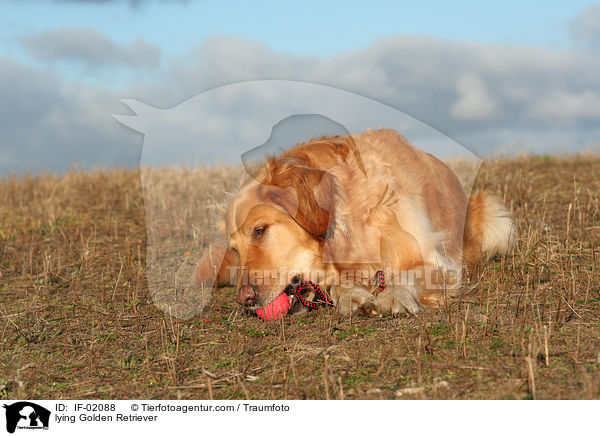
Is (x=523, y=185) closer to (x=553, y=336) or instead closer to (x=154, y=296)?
(x=553, y=336)

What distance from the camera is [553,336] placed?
2949mm

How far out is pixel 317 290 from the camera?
3857 millimetres

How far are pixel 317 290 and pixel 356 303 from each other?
0.33 m

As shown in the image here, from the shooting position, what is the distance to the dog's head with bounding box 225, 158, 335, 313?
12.0ft

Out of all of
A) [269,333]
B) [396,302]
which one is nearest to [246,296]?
[269,333]

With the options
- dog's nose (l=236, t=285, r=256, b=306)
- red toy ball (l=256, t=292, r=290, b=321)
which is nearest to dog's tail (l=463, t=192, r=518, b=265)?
red toy ball (l=256, t=292, r=290, b=321)

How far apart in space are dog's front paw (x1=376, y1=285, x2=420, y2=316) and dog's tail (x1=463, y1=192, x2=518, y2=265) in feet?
3.88

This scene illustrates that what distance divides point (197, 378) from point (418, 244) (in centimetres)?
205

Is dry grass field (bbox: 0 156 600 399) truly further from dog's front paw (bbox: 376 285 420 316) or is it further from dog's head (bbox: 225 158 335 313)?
dog's head (bbox: 225 158 335 313)
